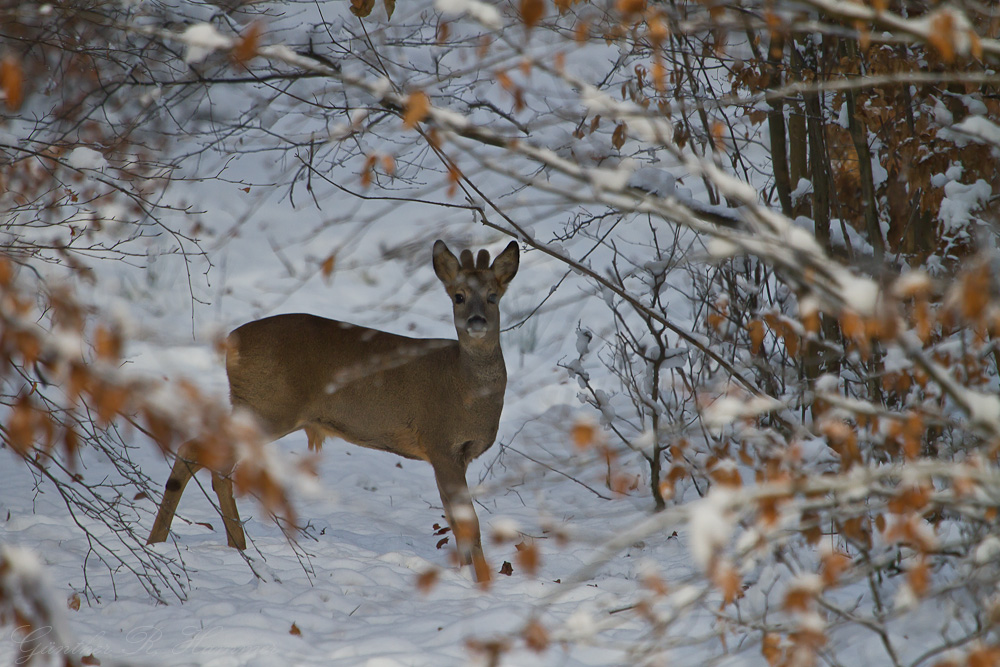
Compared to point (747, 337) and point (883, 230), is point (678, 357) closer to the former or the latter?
point (747, 337)

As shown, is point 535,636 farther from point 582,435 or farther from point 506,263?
point 506,263

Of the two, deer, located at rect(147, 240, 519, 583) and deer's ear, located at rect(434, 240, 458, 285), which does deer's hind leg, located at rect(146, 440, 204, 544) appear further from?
deer's ear, located at rect(434, 240, 458, 285)

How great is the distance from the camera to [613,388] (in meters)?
8.45

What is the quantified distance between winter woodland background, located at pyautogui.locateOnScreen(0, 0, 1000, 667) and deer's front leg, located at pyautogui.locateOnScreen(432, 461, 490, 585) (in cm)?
15

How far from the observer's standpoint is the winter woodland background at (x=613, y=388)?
182 centimetres

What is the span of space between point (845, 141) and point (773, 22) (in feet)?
11.3

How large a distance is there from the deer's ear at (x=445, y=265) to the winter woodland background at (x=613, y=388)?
50 cm

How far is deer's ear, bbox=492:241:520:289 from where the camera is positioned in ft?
18.7

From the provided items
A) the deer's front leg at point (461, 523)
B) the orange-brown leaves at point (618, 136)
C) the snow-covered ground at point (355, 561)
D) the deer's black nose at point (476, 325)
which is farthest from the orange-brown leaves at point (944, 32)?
the deer's black nose at point (476, 325)

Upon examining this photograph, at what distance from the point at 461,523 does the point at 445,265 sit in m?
1.78

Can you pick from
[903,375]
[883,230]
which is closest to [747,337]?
[883,230]

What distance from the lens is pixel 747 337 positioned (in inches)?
218

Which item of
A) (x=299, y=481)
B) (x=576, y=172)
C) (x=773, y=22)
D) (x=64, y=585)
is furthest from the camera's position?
(x=64, y=585)

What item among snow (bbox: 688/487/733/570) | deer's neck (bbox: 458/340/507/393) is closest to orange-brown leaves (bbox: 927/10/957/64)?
snow (bbox: 688/487/733/570)
